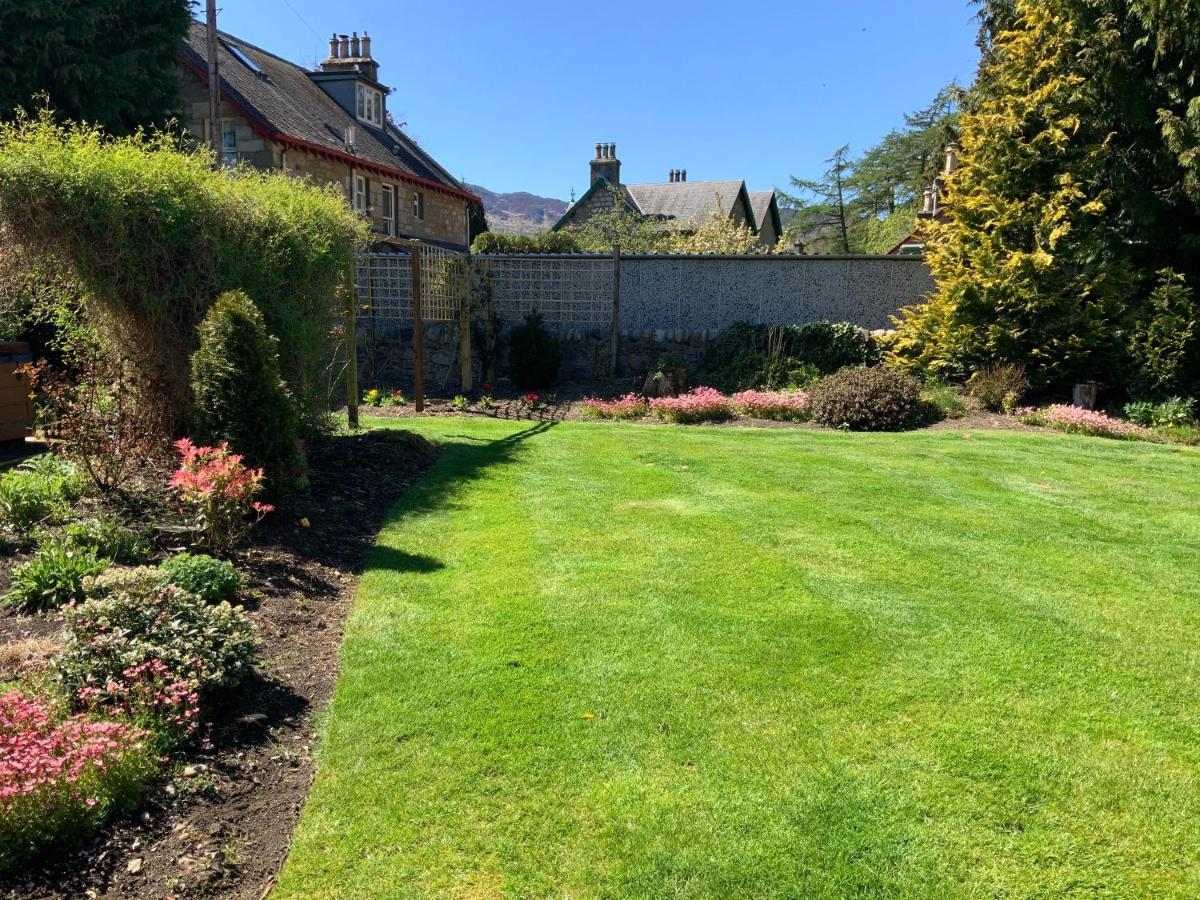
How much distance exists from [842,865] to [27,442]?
769 cm

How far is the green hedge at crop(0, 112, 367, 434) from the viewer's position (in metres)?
5.32

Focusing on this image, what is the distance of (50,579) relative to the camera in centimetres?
384

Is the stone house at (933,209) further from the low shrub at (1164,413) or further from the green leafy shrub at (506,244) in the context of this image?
the green leafy shrub at (506,244)

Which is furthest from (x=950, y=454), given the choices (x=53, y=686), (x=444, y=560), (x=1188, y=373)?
(x=53, y=686)

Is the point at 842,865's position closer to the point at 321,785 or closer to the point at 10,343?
the point at 321,785

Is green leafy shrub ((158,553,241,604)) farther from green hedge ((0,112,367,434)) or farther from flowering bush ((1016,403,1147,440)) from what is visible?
flowering bush ((1016,403,1147,440))

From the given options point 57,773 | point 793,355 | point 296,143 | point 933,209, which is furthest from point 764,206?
point 57,773

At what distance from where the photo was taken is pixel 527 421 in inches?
428

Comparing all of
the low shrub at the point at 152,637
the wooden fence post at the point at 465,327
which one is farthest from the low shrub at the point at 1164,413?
the low shrub at the point at 152,637

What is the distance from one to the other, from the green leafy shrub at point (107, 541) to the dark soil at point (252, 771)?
0.55 meters

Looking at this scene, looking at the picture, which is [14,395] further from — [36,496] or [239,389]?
[239,389]

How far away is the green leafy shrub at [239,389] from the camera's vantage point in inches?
203

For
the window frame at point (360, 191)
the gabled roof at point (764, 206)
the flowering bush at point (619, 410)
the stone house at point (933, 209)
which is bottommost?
the flowering bush at point (619, 410)

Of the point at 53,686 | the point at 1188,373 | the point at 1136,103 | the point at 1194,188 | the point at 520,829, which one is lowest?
the point at 520,829
